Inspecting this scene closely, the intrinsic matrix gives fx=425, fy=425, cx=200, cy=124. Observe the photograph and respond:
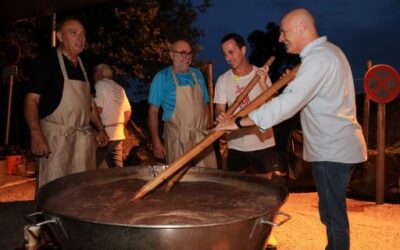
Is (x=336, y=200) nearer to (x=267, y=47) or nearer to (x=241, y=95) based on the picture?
(x=241, y=95)

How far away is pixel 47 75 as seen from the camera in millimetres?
3395

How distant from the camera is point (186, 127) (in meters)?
3.96

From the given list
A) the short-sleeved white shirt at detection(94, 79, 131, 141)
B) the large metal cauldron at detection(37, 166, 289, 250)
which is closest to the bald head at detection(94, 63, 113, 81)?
the short-sleeved white shirt at detection(94, 79, 131, 141)

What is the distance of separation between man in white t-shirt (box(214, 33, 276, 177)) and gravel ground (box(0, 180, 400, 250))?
36.4 inches

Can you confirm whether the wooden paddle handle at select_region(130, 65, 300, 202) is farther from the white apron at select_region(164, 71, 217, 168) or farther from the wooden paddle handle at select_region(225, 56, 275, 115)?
the white apron at select_region(164, 71, 217, 168)

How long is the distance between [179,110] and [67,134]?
1.04m

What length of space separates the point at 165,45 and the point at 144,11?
1.13 meters

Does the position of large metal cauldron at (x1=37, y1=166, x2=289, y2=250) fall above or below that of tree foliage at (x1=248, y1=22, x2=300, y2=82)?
below

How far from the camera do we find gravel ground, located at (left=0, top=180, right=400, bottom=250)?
4.37 metres

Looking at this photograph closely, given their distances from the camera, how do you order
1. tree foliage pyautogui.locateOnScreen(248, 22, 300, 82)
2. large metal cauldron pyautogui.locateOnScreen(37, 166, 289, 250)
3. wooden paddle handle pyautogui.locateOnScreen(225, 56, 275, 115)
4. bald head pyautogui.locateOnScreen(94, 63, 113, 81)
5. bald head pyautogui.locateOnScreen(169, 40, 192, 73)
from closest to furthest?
large metal cauldron pyautogui.locateOnScreen(37, 166, 289, 250) < wooden paddle handle pyautogui.locateOnScreen(225, 56, 275, 115) < bald head pyautogui.locateOnScreen(169, 40, 192, 73) < bald head pyautogui.locateOnScreen(94, 63, 113, 81) < tree foliage pyautogui.locateOnScreen(248, 22, 300, 82)

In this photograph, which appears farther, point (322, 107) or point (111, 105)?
point (111, 105)

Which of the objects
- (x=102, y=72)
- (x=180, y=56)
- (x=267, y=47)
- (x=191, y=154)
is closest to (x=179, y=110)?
(x=180, y=56)

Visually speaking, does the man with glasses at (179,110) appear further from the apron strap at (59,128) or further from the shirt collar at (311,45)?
the shirt collar at (311,45)

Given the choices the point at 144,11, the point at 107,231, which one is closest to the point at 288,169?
the point at 107,231
